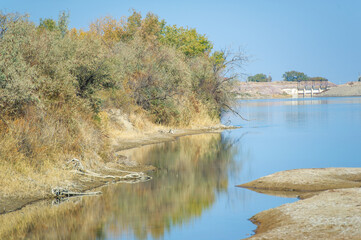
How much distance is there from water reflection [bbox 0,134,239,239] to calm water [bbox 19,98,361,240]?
25mm

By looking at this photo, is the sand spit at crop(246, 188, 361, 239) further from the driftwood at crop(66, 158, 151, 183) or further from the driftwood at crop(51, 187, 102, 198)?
the driftwood at crop(66, 158, 151, 183)

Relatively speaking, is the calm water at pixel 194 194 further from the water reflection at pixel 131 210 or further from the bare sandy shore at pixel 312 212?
the bare sandy shore at pixel 312 212

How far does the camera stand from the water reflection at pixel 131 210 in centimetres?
1400

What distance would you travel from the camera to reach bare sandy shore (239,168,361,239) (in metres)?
11.9

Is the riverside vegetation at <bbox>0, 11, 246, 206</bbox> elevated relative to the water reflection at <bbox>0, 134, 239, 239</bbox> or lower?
elevated

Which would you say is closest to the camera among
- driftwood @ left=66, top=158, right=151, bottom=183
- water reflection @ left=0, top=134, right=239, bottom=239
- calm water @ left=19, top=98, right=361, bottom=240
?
water reflection @ left=0, top=134, right=239, bottom=239

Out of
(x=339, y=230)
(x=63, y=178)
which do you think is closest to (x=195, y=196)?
(x=63, y=178)

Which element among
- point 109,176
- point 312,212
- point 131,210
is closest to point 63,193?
point 131,210

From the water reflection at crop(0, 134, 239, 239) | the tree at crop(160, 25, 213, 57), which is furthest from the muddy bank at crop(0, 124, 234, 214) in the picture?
the tree at crop(160, 25, 213, 57)

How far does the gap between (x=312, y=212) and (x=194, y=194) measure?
6423mm

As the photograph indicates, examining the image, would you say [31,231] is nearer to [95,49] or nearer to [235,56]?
[95,49]

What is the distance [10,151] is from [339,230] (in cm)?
1051

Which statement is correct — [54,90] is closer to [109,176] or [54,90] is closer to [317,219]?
[109,176]

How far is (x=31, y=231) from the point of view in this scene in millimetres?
13961
